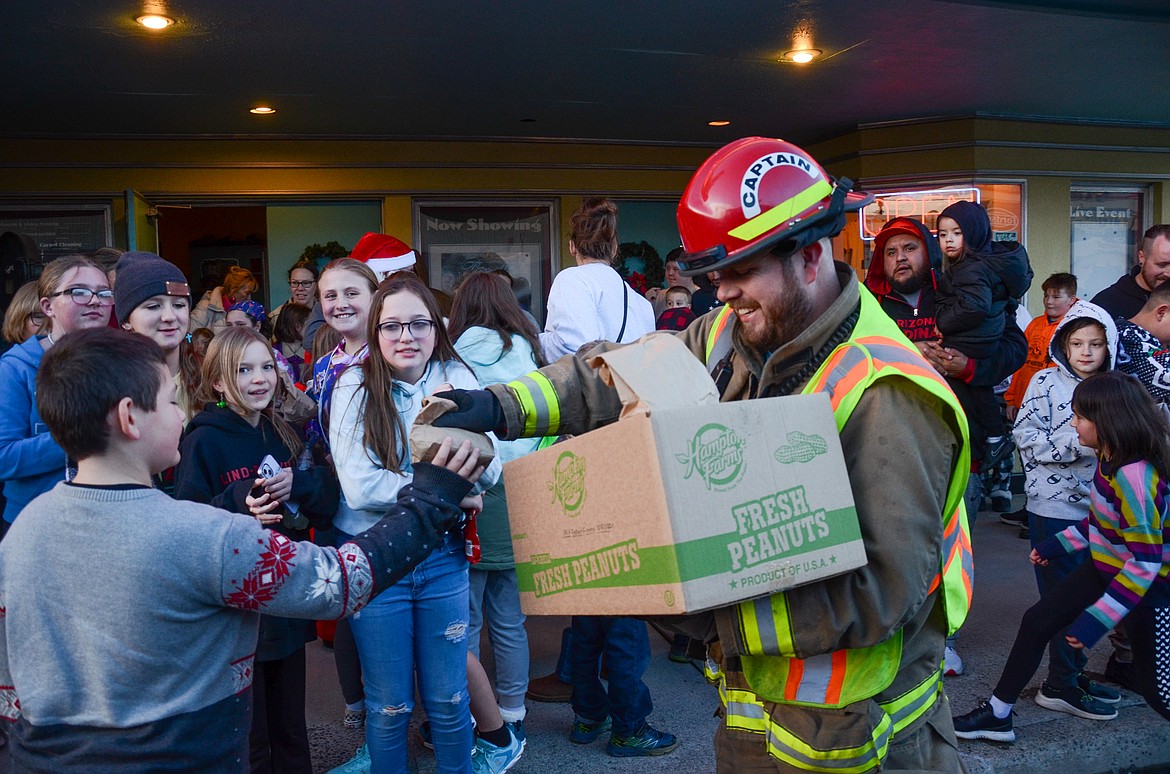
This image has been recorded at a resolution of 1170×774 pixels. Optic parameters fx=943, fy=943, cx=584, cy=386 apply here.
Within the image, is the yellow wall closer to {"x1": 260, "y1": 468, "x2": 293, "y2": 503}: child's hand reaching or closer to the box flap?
{"x1": 260, "y1": 468, "x2": 293, "y2": 503}: child's hand reaching

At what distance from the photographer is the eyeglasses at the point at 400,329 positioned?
3432mm

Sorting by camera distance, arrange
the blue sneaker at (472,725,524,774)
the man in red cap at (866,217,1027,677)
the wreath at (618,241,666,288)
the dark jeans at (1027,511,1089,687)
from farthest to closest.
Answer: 1. the wreath at (618,241,666,288)
2. the man in red cap at (866,217,1027,677)
3. the dark jeans at (1027,511,1089,687)
4. the blue sneaker at (472,725,524,774)

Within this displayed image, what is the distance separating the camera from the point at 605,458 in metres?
1.78

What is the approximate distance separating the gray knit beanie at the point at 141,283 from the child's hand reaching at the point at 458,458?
2.03 m

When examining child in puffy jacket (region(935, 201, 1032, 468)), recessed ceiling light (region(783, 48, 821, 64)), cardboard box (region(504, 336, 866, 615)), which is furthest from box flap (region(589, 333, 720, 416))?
recessed ceiling light (region(783, 48, 821, 64))

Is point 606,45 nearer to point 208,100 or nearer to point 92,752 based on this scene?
point 208,100

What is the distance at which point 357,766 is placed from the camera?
12.6 ft

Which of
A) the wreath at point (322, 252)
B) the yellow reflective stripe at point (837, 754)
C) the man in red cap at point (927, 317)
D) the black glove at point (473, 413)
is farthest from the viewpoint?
the wreath at point (322, 252)

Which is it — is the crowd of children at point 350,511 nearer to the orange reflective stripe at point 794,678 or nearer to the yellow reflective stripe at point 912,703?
the orange reflective stripe at point 794,678

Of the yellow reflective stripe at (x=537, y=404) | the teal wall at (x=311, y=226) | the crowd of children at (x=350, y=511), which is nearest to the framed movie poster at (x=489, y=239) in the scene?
the teal wall at (x=311, y=226)

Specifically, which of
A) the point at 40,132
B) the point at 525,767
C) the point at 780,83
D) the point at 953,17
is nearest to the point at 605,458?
the point at 525,767

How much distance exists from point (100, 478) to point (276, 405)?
1.87 meters

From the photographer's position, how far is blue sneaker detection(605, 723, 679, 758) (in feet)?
13.3

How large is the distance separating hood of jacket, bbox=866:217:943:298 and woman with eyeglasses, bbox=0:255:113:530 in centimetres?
355
